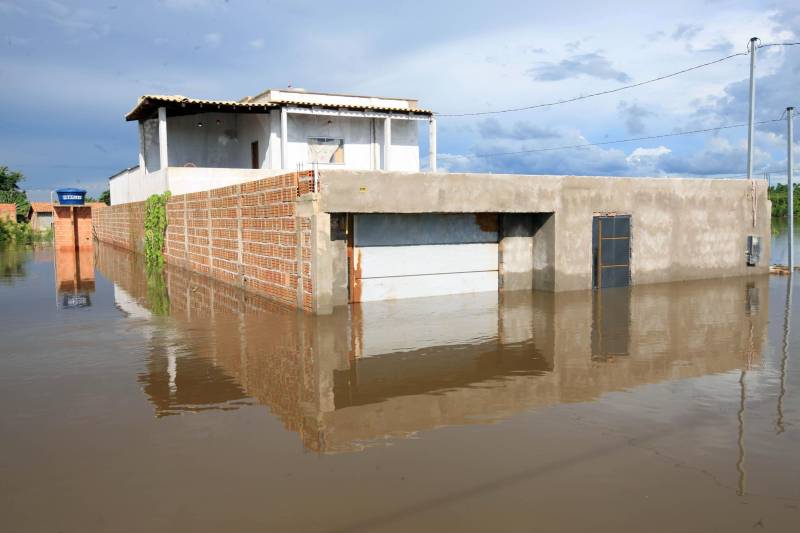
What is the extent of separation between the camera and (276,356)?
933 cm

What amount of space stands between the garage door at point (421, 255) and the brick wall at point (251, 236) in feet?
5.68

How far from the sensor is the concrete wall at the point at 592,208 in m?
14.0

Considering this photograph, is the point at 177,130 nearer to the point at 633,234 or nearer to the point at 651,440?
the point at 633,234

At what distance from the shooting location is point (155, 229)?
1066 inches

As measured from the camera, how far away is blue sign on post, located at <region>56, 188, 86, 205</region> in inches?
1388

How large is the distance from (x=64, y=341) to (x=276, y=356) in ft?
12.7

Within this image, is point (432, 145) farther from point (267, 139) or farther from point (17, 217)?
point (17, 217)

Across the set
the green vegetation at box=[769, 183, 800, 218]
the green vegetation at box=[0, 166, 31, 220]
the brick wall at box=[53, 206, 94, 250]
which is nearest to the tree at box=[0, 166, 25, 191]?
the green vegetation at box=[0, 166, 31, 220]

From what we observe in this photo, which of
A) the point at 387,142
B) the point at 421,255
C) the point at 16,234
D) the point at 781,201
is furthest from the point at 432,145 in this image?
the point at 781,201

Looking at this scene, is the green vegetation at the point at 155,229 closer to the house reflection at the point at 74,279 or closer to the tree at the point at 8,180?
the house reflection at the point at 74,279

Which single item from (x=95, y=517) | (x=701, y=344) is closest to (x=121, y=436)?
(x=95, y=517)

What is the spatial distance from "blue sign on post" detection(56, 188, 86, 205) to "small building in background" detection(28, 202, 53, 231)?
82.8 feet

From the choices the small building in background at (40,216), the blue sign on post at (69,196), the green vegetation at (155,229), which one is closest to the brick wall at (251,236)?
the green vegetation at (155,229)

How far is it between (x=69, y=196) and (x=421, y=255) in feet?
89.7
